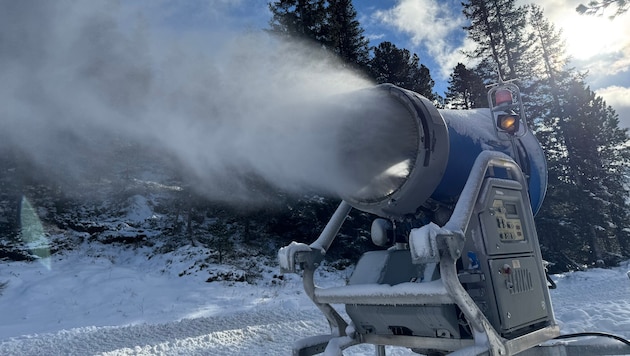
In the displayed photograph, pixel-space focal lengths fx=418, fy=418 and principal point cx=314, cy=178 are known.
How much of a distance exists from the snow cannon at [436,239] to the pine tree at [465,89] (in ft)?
82.2

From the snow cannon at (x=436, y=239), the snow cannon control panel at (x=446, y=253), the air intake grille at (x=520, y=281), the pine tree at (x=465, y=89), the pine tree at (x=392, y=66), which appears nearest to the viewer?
the snow cannon control panel at (x=446, y=253)

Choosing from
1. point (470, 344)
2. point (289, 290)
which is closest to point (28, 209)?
point (289, 290)

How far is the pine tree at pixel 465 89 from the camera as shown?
27.6 meters

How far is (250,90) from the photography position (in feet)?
17.0

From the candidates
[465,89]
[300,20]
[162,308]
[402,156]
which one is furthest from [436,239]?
[465,89]

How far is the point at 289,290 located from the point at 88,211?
9.70 m

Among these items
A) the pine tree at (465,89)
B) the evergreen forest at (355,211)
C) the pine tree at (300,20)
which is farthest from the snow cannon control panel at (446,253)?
the pine tree at (465,89)

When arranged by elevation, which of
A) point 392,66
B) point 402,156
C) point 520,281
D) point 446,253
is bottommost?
point 520,281

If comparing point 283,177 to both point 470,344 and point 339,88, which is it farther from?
point 470,344

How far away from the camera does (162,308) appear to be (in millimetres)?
9750

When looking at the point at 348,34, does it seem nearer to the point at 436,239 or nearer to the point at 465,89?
the point at 465,89

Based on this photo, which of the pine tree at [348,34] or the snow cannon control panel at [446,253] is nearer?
the snow cannon control panel at [446,253]

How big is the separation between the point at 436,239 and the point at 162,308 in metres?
8.86

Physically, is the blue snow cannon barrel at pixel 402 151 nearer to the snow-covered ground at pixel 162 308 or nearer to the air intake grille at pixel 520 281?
the air intake grille at pixel 520 281
